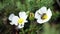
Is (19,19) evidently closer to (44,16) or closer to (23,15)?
(23,15)

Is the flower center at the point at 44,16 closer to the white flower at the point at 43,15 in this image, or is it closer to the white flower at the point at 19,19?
the white flower at the point at 43,15

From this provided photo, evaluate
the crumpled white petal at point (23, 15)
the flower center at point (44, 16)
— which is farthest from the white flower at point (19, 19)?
the flower center at point (44, 16)

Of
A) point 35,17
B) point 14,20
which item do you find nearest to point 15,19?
point 14,20

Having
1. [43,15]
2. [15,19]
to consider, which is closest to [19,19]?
[15,19]

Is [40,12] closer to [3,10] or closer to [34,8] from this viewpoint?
[34,8]

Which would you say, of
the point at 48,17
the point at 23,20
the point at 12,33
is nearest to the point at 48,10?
the point at 48,17
